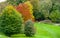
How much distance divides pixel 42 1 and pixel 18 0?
487 cm

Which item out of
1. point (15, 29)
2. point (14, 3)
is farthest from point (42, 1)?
point (15, 29)

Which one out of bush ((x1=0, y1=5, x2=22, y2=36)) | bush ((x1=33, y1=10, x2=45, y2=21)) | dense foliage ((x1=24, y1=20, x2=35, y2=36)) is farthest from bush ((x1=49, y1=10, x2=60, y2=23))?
bush ((x1=0, y1=5, x2=22, y2=36))

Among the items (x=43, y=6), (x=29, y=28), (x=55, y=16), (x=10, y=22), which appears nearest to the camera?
(x=29, y=28)

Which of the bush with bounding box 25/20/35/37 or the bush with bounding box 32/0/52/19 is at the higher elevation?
the bush with bounding box 32/0/52/19

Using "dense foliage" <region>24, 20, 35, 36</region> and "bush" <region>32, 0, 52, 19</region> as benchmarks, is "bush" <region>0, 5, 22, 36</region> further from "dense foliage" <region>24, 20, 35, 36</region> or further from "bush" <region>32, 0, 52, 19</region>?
"bush" <region>32, 0, 52, 19</region>

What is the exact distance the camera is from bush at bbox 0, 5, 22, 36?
3231 centimetres

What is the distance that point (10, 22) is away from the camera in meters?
32.5

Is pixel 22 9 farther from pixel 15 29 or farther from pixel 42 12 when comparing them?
pixel 42 12

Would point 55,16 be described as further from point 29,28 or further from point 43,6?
point 29,28

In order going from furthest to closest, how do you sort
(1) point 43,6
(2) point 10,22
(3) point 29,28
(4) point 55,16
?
1. (1) point 43,6
2. (4) point 55,16
3. (2) point 10,22
4. (3) point 29,28

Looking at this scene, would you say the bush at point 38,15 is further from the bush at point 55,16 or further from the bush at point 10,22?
the bush at point 10,22

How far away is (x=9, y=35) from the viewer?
1283 inches

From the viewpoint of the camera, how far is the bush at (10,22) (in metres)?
32.3

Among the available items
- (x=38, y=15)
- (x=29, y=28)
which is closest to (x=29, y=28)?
(x=29, y=28)
